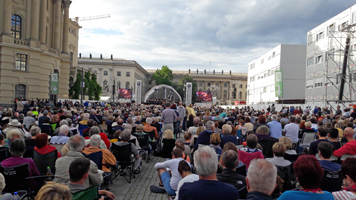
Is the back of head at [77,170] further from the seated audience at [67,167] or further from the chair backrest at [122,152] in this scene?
the chair backrest at [122,152]

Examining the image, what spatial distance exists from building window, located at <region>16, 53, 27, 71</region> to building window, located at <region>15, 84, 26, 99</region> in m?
1.70

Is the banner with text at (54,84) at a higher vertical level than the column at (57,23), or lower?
lower

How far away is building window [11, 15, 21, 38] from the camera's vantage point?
29.8m

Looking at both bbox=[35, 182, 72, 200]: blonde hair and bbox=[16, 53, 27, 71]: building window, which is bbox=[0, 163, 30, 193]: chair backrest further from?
bbox=[16, 53, 27, 71]: building window

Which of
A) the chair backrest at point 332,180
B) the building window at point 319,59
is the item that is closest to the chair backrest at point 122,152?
the chair backrest at point 332,180

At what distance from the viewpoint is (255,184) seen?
2.78 m

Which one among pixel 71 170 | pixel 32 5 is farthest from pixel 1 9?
pixel 71 170

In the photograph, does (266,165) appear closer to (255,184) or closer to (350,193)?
(255,184)

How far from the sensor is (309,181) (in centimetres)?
280

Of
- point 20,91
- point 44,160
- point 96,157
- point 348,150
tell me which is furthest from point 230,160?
point 20,91

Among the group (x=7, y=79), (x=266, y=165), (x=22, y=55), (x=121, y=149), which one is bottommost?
(x=121, y=149)

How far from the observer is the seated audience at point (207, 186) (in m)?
2.96

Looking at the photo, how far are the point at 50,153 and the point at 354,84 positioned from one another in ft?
87.3

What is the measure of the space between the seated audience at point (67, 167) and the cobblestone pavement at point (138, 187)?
202cm
